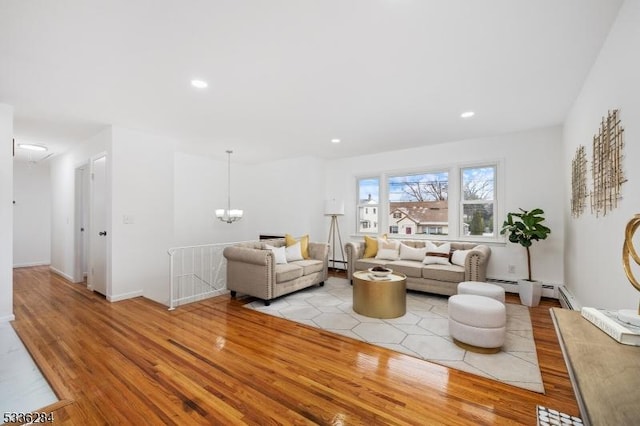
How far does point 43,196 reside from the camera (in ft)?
23.8

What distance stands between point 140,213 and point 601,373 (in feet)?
17.1

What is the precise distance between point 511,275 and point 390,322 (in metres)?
2.69

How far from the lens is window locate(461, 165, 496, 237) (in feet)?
16.5

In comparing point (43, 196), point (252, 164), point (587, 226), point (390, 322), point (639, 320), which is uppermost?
point (252, 164)

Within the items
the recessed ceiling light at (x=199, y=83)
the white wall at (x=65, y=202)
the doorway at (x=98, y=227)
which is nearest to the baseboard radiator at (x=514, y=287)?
the recessed ceiling light at (x=199, y=83)

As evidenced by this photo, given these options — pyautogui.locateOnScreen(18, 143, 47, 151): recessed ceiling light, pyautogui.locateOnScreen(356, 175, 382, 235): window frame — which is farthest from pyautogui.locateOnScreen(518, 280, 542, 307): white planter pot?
pyautogui.locateOnScreen(18, 143, 47, 151): recessed ceiling light

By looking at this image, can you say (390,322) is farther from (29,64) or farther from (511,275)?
(29,64)

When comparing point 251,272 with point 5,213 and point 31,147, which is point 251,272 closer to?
point 5,213

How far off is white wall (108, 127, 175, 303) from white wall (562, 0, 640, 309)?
5.51m

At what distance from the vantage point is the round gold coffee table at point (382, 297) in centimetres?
353

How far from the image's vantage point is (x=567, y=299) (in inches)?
143

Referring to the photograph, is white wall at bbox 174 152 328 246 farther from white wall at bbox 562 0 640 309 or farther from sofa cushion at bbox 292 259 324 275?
white wall at bbox 562 0 640 309

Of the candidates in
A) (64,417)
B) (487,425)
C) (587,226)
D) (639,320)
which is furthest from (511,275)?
(64,417)

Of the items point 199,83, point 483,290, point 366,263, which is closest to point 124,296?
point 199,83
